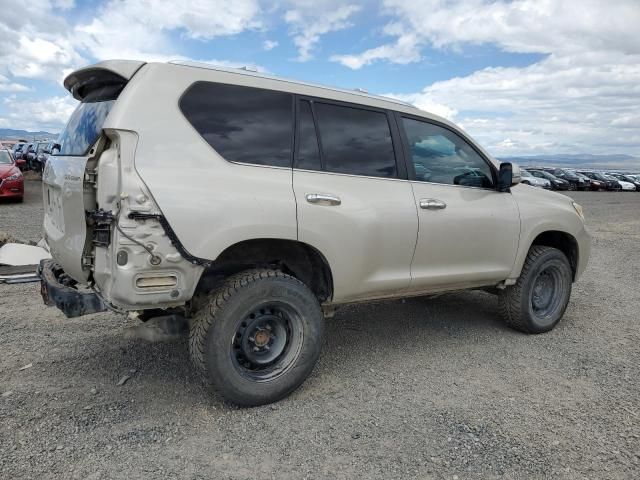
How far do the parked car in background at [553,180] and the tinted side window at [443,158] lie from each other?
1338 inches

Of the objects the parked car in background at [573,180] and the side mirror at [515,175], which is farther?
the parked car in background at [573,180]

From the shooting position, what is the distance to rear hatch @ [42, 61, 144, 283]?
3.12 meters

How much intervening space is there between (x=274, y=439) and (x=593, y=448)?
188 cm

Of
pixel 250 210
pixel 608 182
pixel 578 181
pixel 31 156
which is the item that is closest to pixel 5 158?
pixel 31 156

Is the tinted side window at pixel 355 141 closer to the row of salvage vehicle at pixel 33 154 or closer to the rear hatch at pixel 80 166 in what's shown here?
the rear hatch at pixel 80 166

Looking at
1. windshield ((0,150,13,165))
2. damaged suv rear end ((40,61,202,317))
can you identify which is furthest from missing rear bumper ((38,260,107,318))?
windshield ((0,150,13,165))

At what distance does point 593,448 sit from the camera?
10.3ft

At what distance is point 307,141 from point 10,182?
14.1 meters

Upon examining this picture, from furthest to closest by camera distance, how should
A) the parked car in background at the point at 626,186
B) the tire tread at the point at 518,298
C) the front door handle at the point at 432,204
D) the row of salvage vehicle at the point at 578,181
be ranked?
the parked car in background at the point at 626,186 < the row of salvage vehicle at the point at 578,181 < the tire tread at the point at 518,298 < the front door handle at the point at 432,204

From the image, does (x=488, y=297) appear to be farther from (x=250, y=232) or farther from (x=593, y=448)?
(x=250, y=232)

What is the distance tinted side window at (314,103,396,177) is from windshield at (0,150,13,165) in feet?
50.2

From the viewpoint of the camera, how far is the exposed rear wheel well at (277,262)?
11.5ft

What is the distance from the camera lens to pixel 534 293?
5.22 metres

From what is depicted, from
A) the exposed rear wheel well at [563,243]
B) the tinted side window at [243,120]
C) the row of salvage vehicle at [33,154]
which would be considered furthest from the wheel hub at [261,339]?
the row of salvage vehicle at [33,154]
